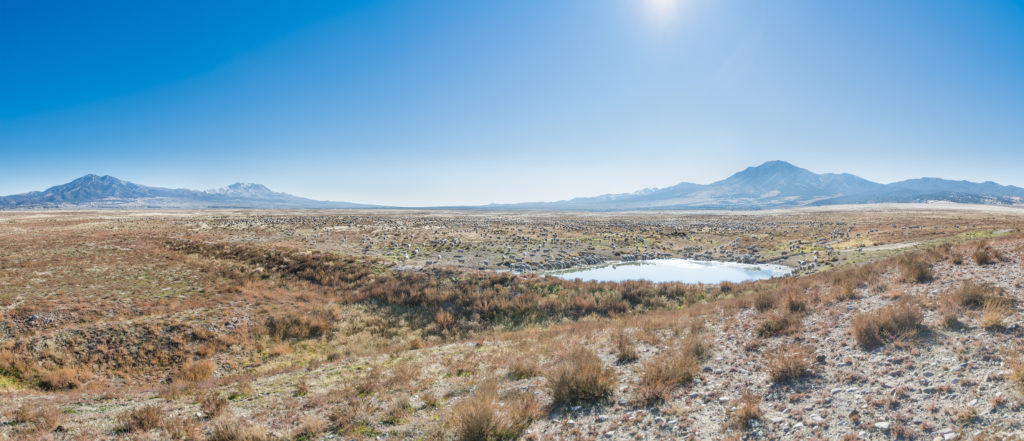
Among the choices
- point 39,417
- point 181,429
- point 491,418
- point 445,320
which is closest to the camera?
point 491,418

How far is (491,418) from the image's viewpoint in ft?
22.9

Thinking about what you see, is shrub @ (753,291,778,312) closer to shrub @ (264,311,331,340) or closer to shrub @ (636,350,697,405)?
shrub @ (636,350,697,405)

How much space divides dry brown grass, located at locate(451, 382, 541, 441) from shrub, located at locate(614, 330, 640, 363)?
3.54m

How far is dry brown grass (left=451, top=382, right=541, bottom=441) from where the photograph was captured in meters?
6.87

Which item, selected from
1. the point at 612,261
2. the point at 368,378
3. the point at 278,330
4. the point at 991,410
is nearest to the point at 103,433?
the point at 368,378

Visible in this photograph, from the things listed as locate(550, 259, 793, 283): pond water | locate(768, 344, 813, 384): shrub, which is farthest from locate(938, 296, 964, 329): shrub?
locate(550, 259, 793, 283): pond water

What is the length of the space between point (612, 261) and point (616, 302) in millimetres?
17156

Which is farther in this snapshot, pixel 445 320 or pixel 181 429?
pixel 445 320

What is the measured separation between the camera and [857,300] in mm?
12195

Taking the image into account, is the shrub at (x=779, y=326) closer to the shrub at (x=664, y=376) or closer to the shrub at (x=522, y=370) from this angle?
the shrub at (x=664, y=376)

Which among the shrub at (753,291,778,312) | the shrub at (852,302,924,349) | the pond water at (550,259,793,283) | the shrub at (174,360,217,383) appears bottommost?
the shrub at (174,360,217,383)

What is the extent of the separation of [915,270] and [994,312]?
5860 mm

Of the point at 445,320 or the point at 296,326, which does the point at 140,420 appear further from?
the point at 445,320

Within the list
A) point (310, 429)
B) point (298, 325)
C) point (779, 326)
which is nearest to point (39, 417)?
point (310, 429)
